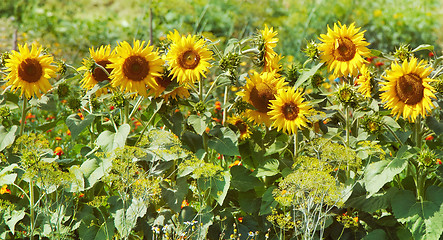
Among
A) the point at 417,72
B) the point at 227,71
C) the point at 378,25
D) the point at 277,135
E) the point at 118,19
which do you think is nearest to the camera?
the point at 417,72

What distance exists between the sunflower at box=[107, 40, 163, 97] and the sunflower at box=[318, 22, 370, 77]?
33.6 inches

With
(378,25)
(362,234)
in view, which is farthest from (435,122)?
(378,25)

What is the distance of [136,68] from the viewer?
280 cm

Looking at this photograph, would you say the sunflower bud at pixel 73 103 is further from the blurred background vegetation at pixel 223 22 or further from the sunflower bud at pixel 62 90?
the blurred background vegetation at pixel 223 22

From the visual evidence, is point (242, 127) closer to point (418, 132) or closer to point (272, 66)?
point (272, 66)

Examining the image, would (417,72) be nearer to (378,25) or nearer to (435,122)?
(435,122)

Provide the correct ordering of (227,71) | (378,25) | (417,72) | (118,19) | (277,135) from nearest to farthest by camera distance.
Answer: (417,72) → (227,71) → (277,135) → (378,25) → (118,19)

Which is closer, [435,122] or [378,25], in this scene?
[435,122]

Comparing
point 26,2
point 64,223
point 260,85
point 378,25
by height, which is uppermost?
point 26,2

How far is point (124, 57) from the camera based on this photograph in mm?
2793

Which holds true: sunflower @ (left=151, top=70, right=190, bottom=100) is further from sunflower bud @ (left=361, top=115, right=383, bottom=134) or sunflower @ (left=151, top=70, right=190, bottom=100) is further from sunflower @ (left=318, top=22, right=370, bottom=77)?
sunflower bud @ (left=361, top=115, right=383, bottom=134)

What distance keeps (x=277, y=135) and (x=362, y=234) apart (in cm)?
69

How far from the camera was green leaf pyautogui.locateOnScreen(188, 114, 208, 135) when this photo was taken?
276 cm

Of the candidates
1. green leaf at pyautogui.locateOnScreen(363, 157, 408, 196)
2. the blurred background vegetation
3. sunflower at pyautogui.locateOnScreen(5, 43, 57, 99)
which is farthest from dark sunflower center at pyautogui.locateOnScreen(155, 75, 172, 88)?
the blurred background vegetation
